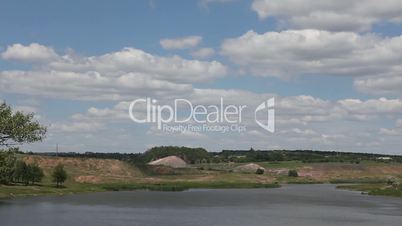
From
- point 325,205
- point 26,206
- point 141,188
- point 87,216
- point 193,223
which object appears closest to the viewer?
point 193,223

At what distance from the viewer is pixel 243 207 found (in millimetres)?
106188

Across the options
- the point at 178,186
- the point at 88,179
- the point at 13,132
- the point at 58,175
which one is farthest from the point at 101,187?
the point at 13,132

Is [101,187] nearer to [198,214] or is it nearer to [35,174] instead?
[35,174]

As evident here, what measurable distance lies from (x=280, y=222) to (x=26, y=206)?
145 feet

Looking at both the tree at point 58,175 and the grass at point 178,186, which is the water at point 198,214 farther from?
the grass at point 178,186

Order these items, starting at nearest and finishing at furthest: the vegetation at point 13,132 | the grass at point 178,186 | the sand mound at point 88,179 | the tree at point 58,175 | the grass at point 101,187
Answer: the vegetation at point 13,132
the grass at point 101,187
the tree at point 58,175
the grass at point 178,186
the sand mound at point 88,179

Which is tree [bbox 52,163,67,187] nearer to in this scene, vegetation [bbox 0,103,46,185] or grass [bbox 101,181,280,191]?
grass [bbox 101,181,280,191]

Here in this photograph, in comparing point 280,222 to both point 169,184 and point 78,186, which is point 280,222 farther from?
point 169,184

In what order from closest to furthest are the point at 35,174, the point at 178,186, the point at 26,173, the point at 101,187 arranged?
the point at 26,173 → the point at 35,174 → the point at 101,187 → the point at 178,186

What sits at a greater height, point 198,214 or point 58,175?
point 58,175

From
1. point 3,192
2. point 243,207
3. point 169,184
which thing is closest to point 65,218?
point 243,207

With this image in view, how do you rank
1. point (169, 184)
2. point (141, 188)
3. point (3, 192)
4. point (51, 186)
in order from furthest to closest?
point (169, 184) → point (141, 188) → point (51, 186) → point (3, 192)

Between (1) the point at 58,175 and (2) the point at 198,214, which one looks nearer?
(2) the point at 198,214

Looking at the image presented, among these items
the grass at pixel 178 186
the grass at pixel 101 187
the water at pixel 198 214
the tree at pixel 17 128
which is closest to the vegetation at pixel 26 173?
the grass at pixel 101 187
